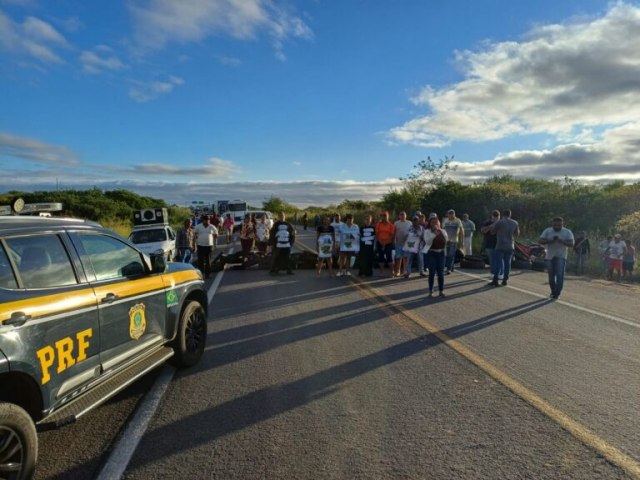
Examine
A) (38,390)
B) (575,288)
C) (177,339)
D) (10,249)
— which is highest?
(10,249)

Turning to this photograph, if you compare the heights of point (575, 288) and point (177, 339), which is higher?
point (177, 339)

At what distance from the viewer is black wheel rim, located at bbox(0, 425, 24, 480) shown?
2.65 m

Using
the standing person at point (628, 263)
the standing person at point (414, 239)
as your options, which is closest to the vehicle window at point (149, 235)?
the standing person at point (414, 239)

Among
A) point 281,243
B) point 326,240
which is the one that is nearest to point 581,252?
point 326,240

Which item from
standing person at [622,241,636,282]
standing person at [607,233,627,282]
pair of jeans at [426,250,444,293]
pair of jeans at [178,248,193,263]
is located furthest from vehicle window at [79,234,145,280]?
standing person at [622,241,636,282]

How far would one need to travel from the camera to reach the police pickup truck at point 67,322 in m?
2.79

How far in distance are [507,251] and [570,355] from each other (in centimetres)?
573

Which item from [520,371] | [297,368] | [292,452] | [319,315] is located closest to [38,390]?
[292,452]

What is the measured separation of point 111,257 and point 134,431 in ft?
4.90

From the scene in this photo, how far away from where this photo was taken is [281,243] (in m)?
13.4

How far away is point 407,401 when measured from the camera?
432cm

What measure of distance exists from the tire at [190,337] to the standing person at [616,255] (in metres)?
13.5

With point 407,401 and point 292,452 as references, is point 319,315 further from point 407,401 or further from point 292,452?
point 292,452

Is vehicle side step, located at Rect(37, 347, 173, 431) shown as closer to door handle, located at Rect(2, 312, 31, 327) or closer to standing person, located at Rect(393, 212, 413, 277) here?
door handle, located at Rect(2, 312, 31, 327)
